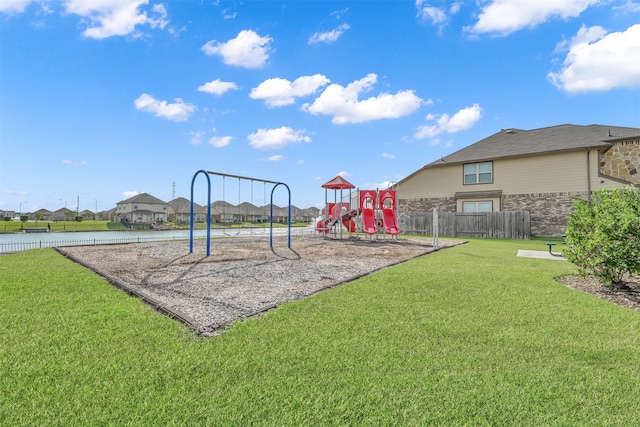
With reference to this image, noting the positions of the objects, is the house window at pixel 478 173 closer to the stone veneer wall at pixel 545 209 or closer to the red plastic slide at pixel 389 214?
the stone veneer wall at pixel 545 209

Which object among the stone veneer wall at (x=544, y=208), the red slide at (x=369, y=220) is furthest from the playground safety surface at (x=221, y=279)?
the stone veneer wall at (x=544, y=208)

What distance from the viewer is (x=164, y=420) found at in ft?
5.96

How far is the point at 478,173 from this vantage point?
68.2 ft

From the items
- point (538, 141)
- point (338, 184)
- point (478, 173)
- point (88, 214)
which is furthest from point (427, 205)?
point (88, 214)

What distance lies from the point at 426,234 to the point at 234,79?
1462cm

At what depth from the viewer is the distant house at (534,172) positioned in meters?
17.2

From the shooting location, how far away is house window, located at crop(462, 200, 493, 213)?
66.4 feet

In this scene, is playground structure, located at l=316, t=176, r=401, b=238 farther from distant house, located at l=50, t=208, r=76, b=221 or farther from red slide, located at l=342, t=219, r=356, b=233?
distant house, located at l=50, t=208, r=76, b=221

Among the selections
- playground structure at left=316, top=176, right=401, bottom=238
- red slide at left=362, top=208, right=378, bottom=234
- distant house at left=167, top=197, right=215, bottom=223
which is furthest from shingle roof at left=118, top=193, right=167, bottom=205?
red slide at left=362, top=208, right=378, bottom=234

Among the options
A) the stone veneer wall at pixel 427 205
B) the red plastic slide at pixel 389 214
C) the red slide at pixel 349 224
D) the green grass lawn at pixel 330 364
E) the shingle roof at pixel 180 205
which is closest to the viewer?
the green grass lawn at pixel 330 364

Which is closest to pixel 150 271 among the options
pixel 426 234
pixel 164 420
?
pixel 164 420

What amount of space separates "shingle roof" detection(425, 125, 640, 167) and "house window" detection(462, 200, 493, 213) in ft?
9.12

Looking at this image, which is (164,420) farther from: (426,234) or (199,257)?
(426,234)

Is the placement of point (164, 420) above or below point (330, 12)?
below
